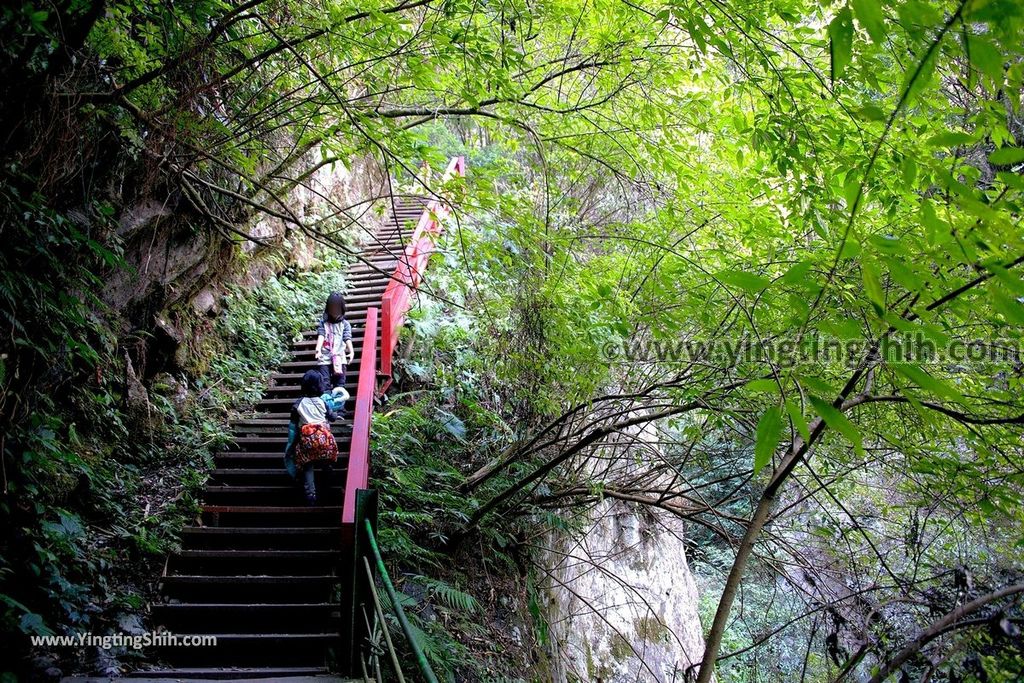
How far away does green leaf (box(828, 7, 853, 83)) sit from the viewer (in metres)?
1.27

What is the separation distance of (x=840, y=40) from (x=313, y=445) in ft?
19.5

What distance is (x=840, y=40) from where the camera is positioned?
130cm

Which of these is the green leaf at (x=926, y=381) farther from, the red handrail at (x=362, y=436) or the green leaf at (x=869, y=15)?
the red handrail at (x=362, y=436)

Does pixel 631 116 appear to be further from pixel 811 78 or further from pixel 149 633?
pixel 149 633

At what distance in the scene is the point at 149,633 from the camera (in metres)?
5.26

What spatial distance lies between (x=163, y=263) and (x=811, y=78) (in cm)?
682

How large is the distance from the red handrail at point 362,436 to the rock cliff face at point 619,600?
2.32m

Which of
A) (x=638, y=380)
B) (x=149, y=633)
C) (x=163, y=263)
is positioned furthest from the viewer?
(x=163, y=263)

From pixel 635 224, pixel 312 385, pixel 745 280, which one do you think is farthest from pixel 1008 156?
pixel 312 385

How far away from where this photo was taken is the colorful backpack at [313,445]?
6.31m

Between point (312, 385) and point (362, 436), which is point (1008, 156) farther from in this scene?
point (312, 385)

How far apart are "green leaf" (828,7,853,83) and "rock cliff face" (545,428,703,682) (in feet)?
19.0

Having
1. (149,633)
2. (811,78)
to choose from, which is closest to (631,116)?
(811,78)

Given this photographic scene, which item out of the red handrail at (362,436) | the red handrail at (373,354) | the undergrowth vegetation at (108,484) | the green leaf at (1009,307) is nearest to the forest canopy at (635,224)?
the undergrowth vegetation at (108,484)
